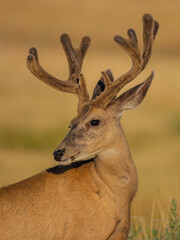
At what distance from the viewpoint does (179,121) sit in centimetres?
1847

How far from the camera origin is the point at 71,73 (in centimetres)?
875

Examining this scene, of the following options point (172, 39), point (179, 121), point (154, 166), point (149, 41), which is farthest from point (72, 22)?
point (149, 41)

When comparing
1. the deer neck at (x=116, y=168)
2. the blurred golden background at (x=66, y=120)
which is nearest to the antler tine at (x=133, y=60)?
the deer neck at (x=116, y=168)

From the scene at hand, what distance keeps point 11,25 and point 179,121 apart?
31.7 metres

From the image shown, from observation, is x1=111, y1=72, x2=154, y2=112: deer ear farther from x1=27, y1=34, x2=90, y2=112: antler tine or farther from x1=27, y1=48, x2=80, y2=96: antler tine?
x1=27, y1=48, x2=80, y2=96: antler tine

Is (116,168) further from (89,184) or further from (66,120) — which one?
(66,120)

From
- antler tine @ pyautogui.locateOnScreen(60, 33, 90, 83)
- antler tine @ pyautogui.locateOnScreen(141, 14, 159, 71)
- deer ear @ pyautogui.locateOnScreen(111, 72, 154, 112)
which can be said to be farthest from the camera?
antler tine @ pyautogui.locateOnScreen(60, 33, 90, 83)

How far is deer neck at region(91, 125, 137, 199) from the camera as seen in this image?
817 cm

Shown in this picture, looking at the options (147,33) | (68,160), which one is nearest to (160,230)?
(68,160)

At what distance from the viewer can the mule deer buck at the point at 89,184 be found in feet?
26.2

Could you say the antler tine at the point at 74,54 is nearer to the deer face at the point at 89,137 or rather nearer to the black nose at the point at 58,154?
the deer face at the point at 89,137

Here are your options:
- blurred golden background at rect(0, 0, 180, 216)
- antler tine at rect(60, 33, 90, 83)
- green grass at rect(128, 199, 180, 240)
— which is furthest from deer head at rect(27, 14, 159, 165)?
blurred golden background at rect(0, 0, 180, 216)

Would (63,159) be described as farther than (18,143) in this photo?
No

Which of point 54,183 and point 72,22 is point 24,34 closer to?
point 72,22
